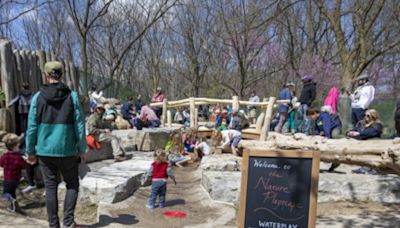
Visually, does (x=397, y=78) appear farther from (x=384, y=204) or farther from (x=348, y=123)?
(x=384, y=204)

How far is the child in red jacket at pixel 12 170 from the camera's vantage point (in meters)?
6.10

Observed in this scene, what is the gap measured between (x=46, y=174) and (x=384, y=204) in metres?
4.52

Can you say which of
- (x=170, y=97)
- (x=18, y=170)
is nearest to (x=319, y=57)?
(x=170, y=97)

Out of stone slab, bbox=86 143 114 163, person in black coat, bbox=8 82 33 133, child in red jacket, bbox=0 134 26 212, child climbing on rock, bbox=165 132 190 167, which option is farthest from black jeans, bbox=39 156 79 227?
person in black coat, bbox=8 82 33 133

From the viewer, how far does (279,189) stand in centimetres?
450

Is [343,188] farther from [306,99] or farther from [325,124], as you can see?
[306,99]

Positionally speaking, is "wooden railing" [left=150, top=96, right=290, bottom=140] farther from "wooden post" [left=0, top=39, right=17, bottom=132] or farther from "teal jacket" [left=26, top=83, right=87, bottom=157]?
"teal jacket" [left=26, top=83, right=87, bottom=157]

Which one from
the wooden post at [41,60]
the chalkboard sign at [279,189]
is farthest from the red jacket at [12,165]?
the wooden post at [41,60]

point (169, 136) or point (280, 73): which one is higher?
point (280, 73)

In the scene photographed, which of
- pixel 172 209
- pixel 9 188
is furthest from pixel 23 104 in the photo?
pixel 172 209

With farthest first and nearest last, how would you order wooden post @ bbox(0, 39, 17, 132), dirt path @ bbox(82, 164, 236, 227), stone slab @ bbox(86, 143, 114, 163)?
1. wooden post @ bbox(0, 39, 17, 132)
2. stone slab @ bbox(86, 143, 114, 163)
3. dirt path @ bbox(82, 164, 236, 227)

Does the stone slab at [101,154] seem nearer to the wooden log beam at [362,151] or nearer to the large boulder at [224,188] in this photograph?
the large boulder at [224,188]

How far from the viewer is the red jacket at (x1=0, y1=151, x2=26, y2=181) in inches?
245

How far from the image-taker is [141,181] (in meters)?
7.46
